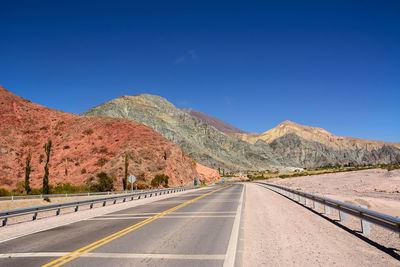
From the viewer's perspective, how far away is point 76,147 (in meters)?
69.3

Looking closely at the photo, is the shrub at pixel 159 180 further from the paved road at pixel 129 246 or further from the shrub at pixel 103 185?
the paved road at pixel 129 246

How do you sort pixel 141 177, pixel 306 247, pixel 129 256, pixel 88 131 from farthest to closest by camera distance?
1. pixel 88 131
2. pixel 141 177
3. pixel 306 247
4. pixel 129 256

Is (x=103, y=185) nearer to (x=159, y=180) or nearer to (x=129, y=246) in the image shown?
(x=159, y=180)

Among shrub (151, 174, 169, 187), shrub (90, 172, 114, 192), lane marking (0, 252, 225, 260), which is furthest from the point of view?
shrub (151, 174, 169, 187)

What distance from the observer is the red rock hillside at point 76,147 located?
60062 mm

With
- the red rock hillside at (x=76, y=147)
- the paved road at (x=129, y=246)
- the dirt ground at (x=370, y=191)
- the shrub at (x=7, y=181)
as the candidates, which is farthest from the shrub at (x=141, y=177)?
the paved road at (x=129, y=246)

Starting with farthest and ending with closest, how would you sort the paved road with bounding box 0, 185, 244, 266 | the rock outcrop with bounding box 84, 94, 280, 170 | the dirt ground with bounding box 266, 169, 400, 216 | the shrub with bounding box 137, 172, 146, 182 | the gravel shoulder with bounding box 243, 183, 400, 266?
the rock outcrop with bounding box 84, 94, 280, 170, the shrub with bounding box 137, 172, 146, 182, the dirt ground with bounding box 266, 169, 400, 216, the paved road with bounding box 0, 185, 244, 266, the gravel shoulder with bounding box 243, 183, 400, 266

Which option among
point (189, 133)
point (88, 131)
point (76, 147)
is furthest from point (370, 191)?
point (189, 133)

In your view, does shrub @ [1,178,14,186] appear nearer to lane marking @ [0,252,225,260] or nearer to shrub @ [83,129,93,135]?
shrub @ [83,129,93,135]

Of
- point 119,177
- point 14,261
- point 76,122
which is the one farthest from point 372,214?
point 76,122

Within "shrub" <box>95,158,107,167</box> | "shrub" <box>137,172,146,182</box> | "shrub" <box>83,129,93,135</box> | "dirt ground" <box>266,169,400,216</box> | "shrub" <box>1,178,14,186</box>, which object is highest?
"shrub" <box>83,129,93,135</box>

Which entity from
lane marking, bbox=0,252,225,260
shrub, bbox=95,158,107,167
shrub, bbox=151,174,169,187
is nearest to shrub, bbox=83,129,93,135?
shrub, bbox=95,158,107,167

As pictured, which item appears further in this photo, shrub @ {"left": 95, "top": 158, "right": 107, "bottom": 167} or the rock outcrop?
the rock outcrop

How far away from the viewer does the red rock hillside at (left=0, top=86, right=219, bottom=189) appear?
60062 mm
